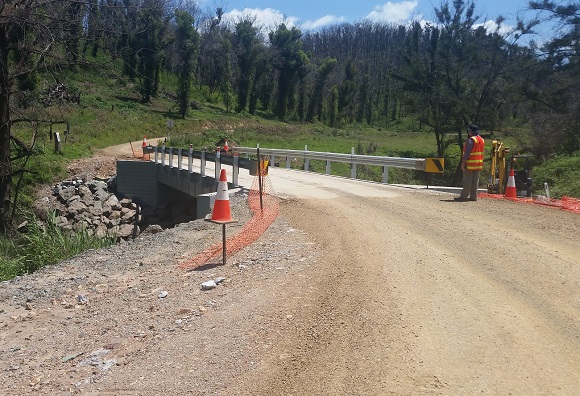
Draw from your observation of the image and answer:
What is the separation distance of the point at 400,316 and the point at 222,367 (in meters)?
1.79

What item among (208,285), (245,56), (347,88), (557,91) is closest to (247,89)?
(245,56)

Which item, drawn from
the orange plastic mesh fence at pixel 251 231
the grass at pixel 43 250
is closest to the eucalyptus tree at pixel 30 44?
the grass at pixel 43 250

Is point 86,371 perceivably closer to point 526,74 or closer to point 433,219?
point 433,219

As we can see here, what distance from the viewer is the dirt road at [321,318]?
14.7 ft

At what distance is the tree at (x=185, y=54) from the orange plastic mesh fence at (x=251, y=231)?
51.6 metres

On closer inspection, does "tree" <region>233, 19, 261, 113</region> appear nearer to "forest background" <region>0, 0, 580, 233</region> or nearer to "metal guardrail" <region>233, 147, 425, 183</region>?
"forest background" <region>0, 0, 580, 233</region>

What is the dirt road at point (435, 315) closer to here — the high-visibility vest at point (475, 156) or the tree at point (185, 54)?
the high-visibility vest at point (475, 156)

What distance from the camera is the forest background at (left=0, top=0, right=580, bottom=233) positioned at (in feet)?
45.2

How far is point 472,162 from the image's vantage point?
1305 centimetres

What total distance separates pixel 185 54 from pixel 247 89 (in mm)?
19869

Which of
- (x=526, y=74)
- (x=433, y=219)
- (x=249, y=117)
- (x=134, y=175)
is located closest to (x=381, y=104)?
(x=249, y=117)

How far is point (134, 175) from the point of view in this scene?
1112 inches

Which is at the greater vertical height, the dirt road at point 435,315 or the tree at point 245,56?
the tree at point 245,56

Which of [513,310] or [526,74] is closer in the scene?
[513,310]
